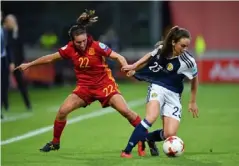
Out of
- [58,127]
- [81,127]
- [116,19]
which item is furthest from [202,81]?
[58,127]

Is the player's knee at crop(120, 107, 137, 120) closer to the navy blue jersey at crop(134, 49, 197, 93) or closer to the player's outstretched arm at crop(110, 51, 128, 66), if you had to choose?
the navy blue jersey at crop(134, 49, 197, 93)

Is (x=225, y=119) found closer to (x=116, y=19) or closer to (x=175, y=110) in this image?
(x=175, y=110)

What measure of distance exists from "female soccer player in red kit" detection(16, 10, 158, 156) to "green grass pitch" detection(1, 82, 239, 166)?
0.60 m

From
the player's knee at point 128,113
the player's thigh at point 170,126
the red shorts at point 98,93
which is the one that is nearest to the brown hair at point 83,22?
the red shorts at point 98,93

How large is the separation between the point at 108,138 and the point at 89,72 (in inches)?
92.7

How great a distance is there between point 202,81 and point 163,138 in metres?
19.1

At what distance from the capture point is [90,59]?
1108 cm

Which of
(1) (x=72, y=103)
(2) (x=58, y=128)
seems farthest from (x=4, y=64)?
(1) (x=72, y=103)

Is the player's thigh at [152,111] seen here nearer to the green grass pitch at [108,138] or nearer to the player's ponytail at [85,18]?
the green grass pitch at [108,138]

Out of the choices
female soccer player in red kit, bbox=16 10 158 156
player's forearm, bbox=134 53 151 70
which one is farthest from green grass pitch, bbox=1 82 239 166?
player's forearm, bbox=134 53 151 70

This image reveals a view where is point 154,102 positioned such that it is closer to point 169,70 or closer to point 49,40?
point 169,70

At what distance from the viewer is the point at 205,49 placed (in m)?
32.2

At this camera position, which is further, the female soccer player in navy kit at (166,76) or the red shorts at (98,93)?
the red shorts at (98,93)

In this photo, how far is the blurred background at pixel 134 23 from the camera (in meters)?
32.3
